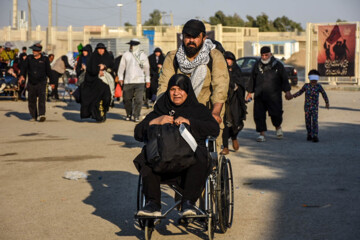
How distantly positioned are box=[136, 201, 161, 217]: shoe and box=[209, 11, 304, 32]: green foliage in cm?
9128

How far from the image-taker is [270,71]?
1349cm

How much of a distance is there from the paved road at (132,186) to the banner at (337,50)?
56.2 feet

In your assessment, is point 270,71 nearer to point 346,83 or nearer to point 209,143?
point 209,143

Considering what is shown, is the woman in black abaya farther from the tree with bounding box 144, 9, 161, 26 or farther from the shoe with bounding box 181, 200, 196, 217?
the tree with bounding box 144, 9, 161, 26

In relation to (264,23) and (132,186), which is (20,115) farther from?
(264,23)

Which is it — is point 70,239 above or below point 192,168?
below

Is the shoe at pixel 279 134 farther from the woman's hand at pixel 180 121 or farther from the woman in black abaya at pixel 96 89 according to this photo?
the woman's hand at pixel 180 121

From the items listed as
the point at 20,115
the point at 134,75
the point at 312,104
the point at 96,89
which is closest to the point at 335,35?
the point at 134,75

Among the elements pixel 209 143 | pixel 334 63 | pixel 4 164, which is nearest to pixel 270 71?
pixel 4 164

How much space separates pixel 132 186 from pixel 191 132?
2.96 meters

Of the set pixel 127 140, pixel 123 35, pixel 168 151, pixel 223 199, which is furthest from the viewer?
pixel 123 35

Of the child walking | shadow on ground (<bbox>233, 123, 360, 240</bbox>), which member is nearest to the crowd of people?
the child walking

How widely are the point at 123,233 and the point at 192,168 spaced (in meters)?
1.07

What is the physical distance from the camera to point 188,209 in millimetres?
5461
